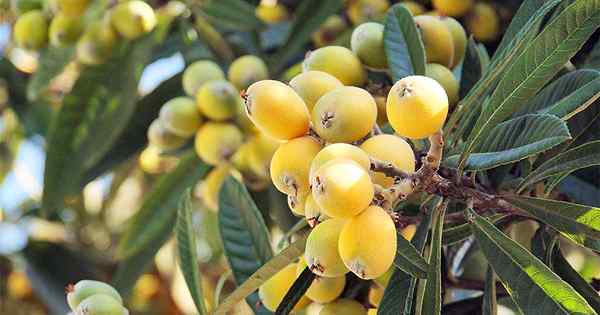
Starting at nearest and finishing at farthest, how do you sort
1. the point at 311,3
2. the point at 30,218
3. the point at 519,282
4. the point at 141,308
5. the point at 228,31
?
the point at 519,282 → the point at 311,3 → the point at 228,31 → the point at 141,308 → the point at 30,218

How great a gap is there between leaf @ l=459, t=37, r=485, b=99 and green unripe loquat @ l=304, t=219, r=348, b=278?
0.44 meters

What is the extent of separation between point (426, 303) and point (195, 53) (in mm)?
1079

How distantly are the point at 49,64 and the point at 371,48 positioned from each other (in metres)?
0.92

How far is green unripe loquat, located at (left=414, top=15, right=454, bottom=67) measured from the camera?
1.18 metres

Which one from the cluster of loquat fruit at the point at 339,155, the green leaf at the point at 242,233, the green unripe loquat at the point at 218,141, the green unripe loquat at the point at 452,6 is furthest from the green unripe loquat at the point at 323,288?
the green unripe loquat at the point at 452,6

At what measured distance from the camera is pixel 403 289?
3.16ft

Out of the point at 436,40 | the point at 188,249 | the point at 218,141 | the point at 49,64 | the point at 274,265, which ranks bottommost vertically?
the point at 49,64

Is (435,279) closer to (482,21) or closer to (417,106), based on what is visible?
(417,106)

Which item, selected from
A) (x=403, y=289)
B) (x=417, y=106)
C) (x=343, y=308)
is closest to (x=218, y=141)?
(x=343, y=308)

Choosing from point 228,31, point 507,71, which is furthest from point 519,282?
point 228,31

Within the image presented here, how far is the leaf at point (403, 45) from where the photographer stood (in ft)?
3.63

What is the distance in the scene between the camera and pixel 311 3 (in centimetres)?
172

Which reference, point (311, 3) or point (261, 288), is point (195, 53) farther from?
point (261, 288)

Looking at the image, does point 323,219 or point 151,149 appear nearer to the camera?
point 323,219
